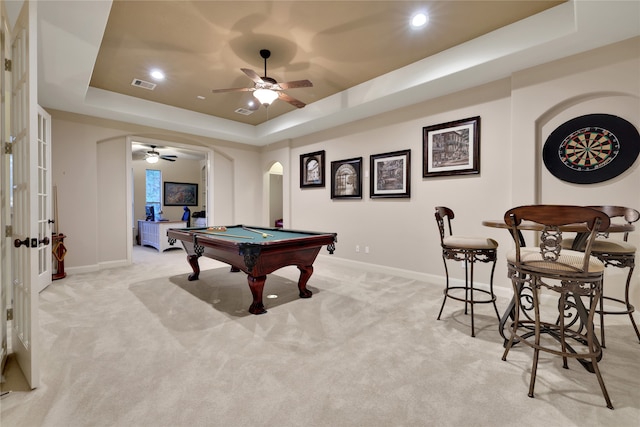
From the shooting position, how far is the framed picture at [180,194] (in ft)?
29.6

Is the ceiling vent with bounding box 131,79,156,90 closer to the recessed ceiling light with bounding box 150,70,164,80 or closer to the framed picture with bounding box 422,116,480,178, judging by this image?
the recessed ceiling light with bounding box 150,70,164,80

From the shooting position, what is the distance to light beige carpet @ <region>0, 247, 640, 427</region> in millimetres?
1451

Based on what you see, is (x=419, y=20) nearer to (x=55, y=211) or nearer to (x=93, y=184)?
(x=93, y=184)

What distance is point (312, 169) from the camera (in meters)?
5.78

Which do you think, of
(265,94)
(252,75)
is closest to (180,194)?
(265,94)

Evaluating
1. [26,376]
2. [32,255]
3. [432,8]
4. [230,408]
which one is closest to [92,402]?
[26,376]

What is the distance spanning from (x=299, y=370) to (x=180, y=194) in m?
8.81

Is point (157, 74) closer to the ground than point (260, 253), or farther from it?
farther from it

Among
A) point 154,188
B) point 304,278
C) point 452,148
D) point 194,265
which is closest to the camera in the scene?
point 304,278

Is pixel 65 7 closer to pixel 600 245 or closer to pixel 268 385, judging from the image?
pixel 268 385

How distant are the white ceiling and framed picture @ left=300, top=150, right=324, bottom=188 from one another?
61cm

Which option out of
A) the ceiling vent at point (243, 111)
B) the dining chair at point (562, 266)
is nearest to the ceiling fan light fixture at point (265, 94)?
the ceiling vent at point (243, 111)

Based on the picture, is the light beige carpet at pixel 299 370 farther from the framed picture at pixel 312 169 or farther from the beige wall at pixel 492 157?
the framed picture at pixel 312 169

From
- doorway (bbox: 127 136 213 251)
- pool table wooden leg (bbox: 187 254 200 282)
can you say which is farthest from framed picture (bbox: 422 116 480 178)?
doorway (bbox: 127 136 213 251)
